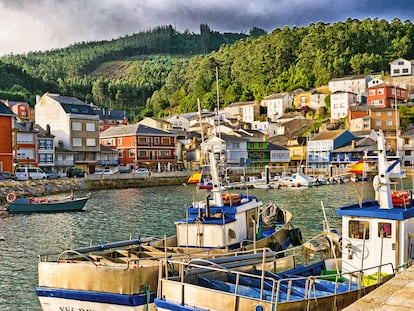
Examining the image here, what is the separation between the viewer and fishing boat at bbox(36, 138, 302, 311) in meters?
11.2

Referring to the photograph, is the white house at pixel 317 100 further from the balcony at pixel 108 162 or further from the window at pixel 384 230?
the window at pixel 384 230

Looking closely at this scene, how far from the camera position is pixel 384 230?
41.5 feet

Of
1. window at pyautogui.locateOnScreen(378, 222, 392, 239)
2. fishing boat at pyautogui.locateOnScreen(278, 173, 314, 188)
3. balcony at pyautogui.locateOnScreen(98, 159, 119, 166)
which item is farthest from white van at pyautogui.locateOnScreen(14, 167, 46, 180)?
window at pyautogui.locateOnScreen(378, 222, 392, 239)

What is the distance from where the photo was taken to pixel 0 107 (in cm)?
5697

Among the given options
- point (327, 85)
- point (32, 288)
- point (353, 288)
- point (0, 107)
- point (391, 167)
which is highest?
point (327, 85)

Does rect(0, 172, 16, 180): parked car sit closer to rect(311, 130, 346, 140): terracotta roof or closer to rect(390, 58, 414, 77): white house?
rect(311, 130, 346, 140): terracotta roof

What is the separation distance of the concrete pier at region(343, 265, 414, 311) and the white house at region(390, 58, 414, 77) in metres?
126

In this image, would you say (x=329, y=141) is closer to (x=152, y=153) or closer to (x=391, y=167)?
(x=152, y=153)

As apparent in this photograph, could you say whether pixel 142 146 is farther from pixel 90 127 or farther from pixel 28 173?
pixel 28 173

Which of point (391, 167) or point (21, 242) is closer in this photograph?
point (391, 167)

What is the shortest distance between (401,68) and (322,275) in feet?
407

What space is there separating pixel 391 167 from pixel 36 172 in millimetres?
55629

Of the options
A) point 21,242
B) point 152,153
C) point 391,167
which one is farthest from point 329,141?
point 391,167

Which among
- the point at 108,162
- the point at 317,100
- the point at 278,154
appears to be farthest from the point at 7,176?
the point at 317,100
